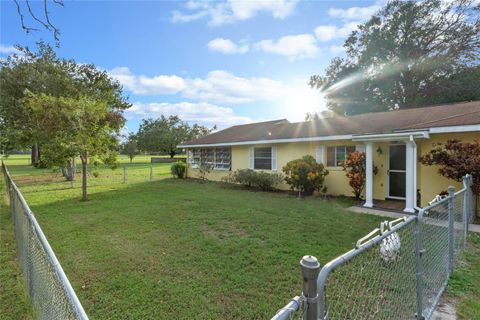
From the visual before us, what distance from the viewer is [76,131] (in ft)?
34.9

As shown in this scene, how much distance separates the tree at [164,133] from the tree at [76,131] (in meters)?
37.3

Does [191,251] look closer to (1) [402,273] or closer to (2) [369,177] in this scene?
(1) [402,273]

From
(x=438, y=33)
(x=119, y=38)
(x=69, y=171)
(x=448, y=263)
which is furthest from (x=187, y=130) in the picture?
(x=448, y=263)

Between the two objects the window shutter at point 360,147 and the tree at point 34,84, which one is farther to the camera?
the tree at point 34,84

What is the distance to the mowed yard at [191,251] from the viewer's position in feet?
11.7

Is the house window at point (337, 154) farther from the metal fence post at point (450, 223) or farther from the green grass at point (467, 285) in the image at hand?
the metal fence post at point (450, 223)

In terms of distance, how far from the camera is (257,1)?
8094 millimetres

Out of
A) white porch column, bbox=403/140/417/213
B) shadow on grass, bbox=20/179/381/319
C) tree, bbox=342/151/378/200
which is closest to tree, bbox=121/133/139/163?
shadow on grass, bbox=20/179/381/319

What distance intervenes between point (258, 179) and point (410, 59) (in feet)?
66.7

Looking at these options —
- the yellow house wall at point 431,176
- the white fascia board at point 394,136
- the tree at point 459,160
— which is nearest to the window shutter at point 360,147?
the white fascia board at point 394,136

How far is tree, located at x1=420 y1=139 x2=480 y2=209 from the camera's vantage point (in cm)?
701

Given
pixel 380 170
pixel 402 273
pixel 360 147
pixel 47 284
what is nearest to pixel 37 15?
pixel 47 284

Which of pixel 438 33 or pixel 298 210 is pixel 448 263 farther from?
pixel 438 33

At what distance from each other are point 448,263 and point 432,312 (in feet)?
4.38
